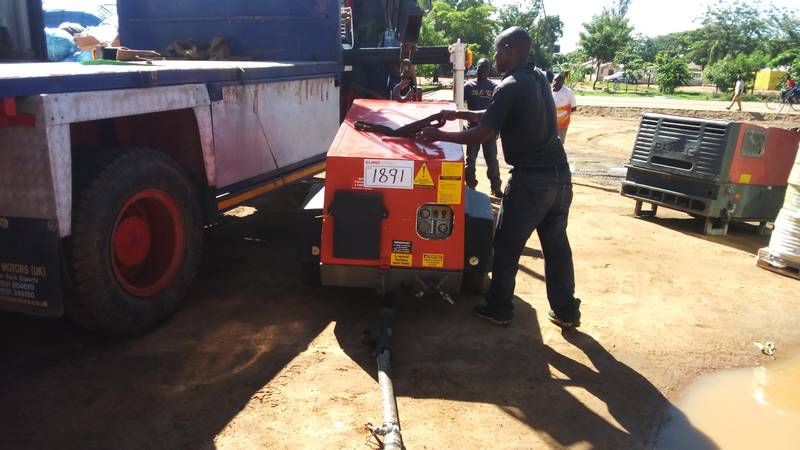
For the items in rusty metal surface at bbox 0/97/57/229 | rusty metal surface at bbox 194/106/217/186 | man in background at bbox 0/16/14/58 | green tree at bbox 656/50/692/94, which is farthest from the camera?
green tree at bbox 656/50/692/94

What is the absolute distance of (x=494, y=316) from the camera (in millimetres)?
4074

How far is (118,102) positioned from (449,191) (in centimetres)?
189

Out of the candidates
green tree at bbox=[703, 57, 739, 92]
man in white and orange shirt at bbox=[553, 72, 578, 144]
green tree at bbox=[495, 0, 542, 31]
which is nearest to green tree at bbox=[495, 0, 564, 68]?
green tree at bbox=[495, 0, 542, 31]

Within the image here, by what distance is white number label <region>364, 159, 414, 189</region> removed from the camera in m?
3.69

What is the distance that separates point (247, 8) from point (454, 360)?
4080 millimetres

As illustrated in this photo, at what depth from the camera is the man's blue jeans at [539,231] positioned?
3.80 meters

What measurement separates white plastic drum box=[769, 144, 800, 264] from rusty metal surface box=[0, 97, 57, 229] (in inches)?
223

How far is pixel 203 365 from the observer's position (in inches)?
134

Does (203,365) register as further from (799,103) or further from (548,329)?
(799,103)

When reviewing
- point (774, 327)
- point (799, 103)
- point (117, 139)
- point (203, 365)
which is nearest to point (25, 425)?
point (203, 365)

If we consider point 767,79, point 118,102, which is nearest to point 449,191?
point 118,102

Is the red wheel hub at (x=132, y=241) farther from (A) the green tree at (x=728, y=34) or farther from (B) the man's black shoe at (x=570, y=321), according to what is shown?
(A) the green tree at (x=728, y=34)

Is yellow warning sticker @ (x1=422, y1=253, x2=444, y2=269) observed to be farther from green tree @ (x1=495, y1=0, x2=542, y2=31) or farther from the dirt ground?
green tree @ (x1=495, y1=0, x2=542, y2=31)

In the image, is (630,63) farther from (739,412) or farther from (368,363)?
(368,363)
